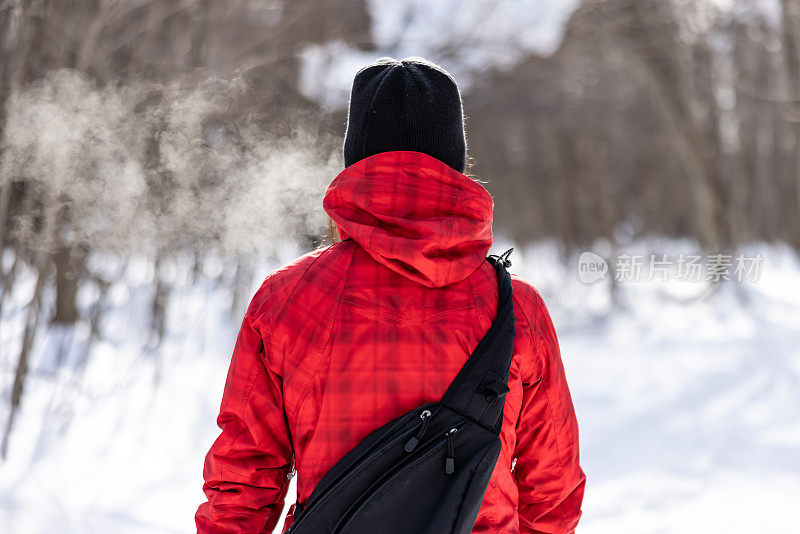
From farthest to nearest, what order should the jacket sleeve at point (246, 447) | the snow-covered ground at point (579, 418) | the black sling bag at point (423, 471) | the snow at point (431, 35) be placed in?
the snow at point (431, 35) < the snow-covered ground at point (579, 418) < the jacket sleeve at point (246, 447) < the black sling bag at point (423, 471)

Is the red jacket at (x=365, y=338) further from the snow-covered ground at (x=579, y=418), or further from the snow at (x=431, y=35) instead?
the snow at (x=431, y=35)

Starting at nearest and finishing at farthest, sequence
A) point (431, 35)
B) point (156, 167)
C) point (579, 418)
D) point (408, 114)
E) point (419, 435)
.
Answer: point (419, 435) < point (408, 114) < point (156, 167) < point (579, 418) < point (431, 35)

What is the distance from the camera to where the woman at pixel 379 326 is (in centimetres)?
111

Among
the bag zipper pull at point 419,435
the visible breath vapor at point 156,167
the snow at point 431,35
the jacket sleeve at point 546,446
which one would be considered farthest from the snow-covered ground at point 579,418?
the bag zipper pull at point 419,435

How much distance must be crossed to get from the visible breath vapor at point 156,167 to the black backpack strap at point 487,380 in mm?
3568

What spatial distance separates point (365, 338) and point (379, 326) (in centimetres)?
3

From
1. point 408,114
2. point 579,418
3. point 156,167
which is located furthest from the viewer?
point 579,418

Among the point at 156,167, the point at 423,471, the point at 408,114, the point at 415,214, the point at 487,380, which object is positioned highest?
the point at 156,167

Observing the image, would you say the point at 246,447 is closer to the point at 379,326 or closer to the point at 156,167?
the point at 379,326

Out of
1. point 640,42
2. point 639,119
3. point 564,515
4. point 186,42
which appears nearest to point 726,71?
point 639,119

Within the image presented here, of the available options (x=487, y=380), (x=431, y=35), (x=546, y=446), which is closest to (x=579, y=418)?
(x=431, y=35)

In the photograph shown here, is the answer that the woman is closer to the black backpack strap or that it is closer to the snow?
the black backpack strap

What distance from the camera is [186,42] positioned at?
20.7 feet

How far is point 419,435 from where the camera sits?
107cm
